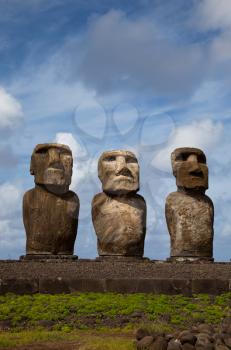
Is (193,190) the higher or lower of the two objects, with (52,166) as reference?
lower

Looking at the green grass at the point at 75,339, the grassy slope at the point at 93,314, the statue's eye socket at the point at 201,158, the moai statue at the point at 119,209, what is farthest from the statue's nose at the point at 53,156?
the green grass at the point at 75,339

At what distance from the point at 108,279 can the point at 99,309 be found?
65.7 inches

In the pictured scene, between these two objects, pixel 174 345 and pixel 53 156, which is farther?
pixel 53 156

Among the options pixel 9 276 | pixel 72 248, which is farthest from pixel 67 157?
pixel 9 276

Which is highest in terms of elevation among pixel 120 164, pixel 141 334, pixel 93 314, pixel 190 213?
pixel 120 164

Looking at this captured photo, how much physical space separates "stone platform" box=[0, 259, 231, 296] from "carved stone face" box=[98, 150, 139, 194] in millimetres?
2877

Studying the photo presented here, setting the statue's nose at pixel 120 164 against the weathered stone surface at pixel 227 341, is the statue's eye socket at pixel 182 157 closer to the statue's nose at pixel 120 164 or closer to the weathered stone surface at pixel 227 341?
the statue's nose at pixel 120 164

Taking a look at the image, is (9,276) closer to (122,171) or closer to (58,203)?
(58,203)

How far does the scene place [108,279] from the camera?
12.3 metres

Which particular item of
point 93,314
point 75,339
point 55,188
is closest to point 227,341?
point 75,339

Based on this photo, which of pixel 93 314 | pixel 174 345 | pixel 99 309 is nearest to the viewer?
pixel 174 345

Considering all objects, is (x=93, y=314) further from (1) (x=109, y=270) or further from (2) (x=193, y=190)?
(2) (x=193, y=190)

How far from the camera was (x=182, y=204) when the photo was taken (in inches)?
659

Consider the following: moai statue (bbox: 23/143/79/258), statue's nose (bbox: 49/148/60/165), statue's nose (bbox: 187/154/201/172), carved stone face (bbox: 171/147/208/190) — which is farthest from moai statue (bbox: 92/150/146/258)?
statue's nose (bbox: 187/154/201/172)
